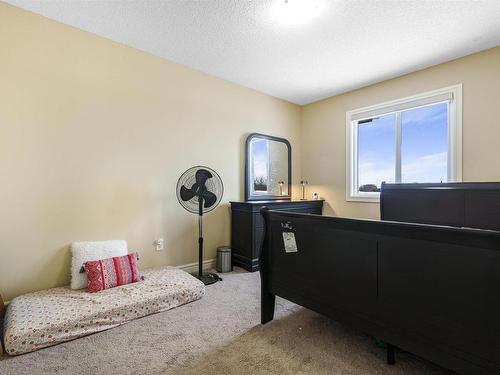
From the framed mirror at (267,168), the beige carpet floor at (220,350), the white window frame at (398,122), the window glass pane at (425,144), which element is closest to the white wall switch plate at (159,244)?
the beige carpet floor at (220,350)

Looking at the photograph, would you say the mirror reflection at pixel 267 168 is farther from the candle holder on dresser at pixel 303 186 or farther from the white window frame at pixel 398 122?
the white window frame at pixel 398 122

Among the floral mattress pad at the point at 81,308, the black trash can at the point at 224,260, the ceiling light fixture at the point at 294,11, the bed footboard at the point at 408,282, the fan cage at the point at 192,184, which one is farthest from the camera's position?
the black trash can at the point at 224,260

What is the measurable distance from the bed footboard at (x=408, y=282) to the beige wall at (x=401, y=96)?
90.3 inches

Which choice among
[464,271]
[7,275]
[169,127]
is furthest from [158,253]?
[464,271]

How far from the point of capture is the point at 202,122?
11.0ft

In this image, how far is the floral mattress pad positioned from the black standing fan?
1.92 ft

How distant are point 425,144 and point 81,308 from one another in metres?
4.05

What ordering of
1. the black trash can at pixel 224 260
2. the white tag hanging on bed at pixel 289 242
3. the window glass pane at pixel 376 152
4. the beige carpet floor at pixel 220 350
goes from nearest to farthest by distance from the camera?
1. the beige carpet floor at pixel 220 350
2. the white tag hanging on bed at pixel 289 242
3. the black trash can at pixel 224 260
4. the window glass pane at pixel 376 152

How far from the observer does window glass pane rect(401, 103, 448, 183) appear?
3.16 metres

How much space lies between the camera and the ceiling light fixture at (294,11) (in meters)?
2.10

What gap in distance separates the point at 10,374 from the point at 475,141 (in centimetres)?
441

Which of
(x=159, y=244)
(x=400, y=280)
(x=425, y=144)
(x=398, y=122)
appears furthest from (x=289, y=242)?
(x=398, y=122)

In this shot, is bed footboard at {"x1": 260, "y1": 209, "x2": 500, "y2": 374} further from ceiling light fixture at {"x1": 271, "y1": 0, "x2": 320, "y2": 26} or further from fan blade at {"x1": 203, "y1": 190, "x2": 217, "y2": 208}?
ceiling light fixture at {"x1": 271, "y1": 0, "x2": 320, "y2": 26}

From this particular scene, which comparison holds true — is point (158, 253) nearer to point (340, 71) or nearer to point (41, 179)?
point (41, 179)
